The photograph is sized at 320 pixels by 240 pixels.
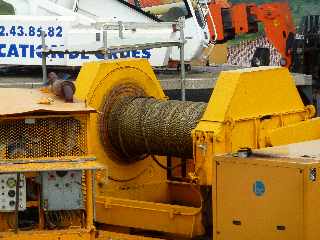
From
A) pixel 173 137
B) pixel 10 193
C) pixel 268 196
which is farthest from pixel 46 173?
pixel 173 137

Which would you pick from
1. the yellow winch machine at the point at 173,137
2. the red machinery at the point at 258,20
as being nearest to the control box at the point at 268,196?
the yellow winch machine at the point at 173,137

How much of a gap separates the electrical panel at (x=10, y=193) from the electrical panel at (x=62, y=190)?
149 mm

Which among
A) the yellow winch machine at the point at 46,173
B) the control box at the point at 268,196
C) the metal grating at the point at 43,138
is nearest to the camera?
the control box at the point at 268,196

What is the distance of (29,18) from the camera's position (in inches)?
515

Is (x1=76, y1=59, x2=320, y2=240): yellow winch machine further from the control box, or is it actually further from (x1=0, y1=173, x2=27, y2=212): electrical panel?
(x1=0, y1=173, x2=27, y2=212): electrical panel

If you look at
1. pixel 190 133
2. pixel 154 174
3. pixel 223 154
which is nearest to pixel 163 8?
pixel 154 174

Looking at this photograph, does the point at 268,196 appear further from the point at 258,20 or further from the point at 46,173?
the point at 258,20

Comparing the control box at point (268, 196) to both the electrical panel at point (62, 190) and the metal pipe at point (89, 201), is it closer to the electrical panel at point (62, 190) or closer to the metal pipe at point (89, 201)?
the metal pipe at point (89, 201)

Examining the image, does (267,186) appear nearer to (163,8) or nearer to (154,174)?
(154,174)

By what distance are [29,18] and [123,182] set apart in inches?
174

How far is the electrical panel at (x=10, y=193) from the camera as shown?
679 centimetres

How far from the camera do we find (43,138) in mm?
7027

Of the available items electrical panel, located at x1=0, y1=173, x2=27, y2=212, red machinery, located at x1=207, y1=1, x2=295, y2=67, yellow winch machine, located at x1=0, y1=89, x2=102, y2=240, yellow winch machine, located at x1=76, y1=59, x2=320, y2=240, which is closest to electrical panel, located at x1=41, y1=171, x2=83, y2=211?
yellow winch machine, located at x1=0, y1=89, x2=102, y2=240

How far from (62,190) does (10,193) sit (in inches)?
14.4
